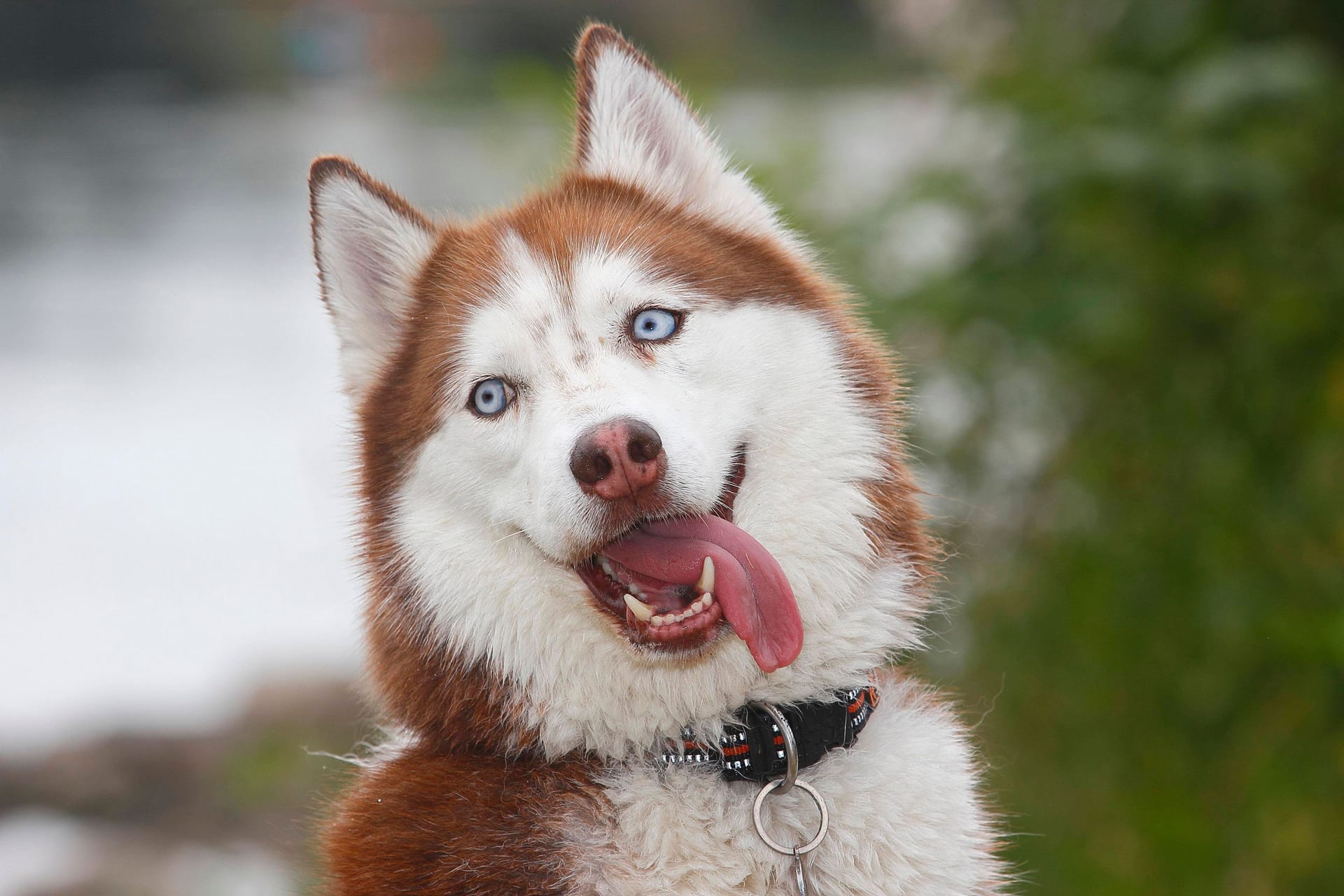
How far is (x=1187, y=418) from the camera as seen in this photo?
4.52 meters

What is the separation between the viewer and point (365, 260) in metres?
2.70

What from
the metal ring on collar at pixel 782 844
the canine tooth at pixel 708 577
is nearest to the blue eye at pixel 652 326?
the canine tooth at pixel 708 577

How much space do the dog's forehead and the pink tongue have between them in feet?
1.22

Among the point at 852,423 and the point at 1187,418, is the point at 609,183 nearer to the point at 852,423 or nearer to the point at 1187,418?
the point at 852,423

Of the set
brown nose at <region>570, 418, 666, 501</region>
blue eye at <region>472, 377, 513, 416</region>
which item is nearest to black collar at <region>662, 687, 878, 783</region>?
brown nose at <region>570, 418, 666, 501</region>

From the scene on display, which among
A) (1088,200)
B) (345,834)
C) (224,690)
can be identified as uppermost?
(1088,200)

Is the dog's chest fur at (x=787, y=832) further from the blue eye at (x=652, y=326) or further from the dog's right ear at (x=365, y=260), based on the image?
the dog's right ear at (x=365, y=260)

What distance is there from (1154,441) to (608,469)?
313 cm

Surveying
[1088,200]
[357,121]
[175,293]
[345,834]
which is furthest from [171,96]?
[345,834]

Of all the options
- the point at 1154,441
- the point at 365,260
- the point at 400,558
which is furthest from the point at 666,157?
the point at 1154,441

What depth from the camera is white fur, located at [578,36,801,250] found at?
278 cm

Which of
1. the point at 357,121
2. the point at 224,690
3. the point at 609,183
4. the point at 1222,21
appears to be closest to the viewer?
the point at 609,183

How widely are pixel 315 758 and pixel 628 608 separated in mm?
4434

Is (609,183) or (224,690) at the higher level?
(609,183)
